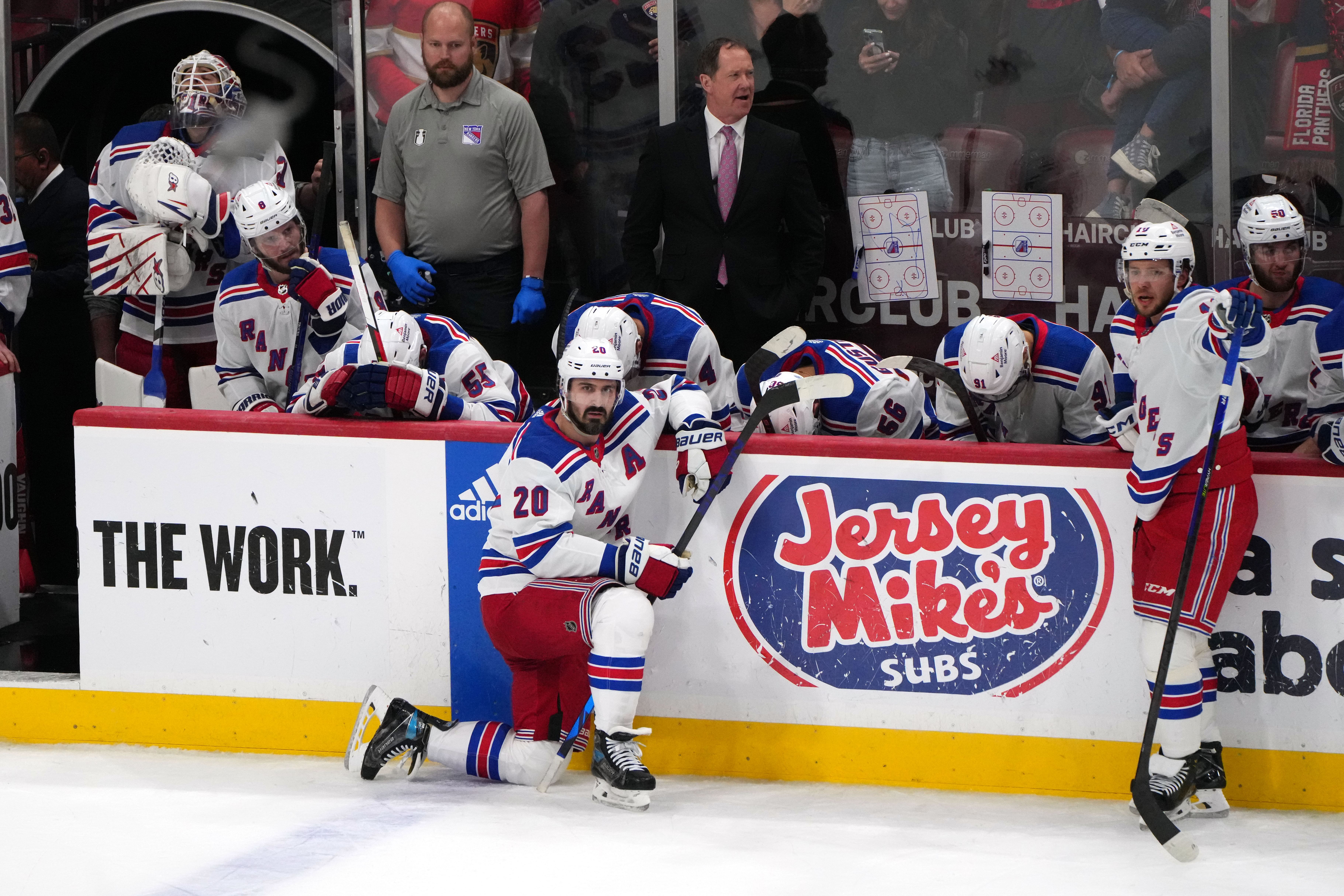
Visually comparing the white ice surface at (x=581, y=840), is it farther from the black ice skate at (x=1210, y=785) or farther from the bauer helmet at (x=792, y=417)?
the bauer helmet at (x=792, y=417)

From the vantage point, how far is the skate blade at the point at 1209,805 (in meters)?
3.86

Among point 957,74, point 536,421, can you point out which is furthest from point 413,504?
point 957,74

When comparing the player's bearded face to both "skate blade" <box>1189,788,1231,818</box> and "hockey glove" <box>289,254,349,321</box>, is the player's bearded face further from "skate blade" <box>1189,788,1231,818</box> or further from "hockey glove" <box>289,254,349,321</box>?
"skate blade" <box>1189,788,1231,818</box>

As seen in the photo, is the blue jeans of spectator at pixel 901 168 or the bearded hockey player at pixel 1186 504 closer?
the bearded hockey player at pixel 1186 504

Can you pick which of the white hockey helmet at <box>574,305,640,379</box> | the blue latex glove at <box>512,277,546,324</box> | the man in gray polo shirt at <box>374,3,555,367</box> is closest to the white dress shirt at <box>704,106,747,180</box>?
the man in gray polo shirt at <box>374,3,555,367</box>

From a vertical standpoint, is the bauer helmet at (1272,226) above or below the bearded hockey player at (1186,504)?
above

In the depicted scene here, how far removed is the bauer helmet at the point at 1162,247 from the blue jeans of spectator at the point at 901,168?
1.57 metres

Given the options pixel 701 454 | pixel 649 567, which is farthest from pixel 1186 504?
pixel 649 567

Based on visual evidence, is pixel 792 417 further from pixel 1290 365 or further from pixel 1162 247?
pixel 1290 365

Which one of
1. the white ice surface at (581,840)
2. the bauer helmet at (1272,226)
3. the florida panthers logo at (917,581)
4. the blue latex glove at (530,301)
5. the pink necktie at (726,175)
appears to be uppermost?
the pink necktie at (726,175)

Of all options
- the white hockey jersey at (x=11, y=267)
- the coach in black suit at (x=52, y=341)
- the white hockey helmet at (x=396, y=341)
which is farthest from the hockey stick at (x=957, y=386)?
the coach in black suit at (x=52, y=341)

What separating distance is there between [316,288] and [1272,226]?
9.12 ft

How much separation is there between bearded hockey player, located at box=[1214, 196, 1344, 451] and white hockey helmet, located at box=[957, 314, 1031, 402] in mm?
563

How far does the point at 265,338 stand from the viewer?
4980mm
